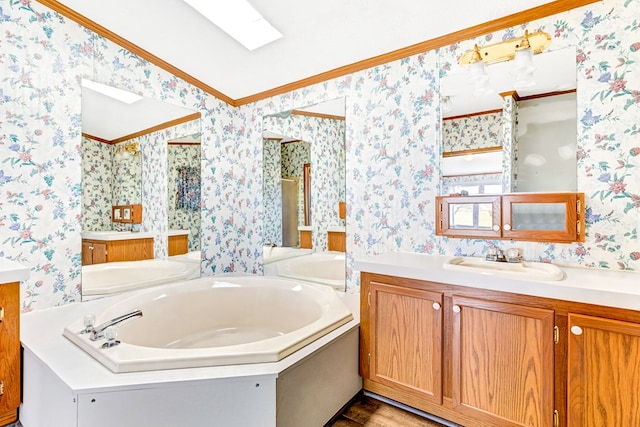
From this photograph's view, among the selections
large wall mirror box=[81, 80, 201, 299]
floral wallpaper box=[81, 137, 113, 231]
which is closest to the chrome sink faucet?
large wall mirror box=[81, 80, 201, 299]

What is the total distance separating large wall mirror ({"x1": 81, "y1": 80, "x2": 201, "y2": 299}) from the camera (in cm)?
226

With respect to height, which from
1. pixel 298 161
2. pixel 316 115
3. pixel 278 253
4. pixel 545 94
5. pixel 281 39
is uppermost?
pixel 281 39

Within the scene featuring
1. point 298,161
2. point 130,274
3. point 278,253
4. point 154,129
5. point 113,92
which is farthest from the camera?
point 278,253

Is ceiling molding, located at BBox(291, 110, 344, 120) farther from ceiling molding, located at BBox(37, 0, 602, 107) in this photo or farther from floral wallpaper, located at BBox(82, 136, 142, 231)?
floral wallpaper, located at BBox(82, 136, 142, 231)

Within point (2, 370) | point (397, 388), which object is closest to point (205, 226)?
point (2, 370)

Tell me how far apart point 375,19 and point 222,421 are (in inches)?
90.6

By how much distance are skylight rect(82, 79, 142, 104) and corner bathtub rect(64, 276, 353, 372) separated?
57.5 inches

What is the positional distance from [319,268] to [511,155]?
1.60 meters

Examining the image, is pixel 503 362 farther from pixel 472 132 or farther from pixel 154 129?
pixel 154 129

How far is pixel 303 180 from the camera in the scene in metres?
2.72

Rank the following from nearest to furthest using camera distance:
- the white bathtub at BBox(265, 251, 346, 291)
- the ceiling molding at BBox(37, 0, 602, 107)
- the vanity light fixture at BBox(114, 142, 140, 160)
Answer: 1. the ceiling molding at BBox(37, 0, 602, 107)
2. the vanity light fixture at BBox(114, 142, 140, 160)
3. the white bathtub at BBox(265, 251, 346, 291)

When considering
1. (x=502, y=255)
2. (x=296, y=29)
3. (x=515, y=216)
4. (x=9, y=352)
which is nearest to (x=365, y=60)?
(x=296, y=29)

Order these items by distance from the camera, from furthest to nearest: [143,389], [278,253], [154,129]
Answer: [278,253] → [154,129] → [143,389]

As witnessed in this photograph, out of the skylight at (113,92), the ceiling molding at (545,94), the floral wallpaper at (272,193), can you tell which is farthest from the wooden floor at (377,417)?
the skylight at (113,92)
